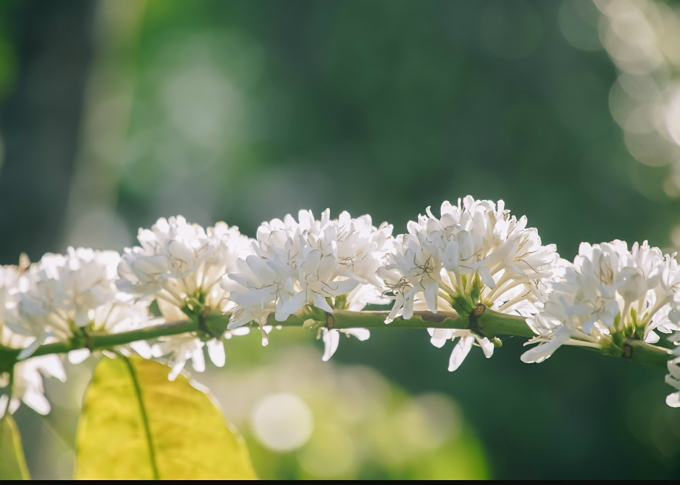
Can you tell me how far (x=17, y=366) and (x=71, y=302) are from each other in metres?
0.16

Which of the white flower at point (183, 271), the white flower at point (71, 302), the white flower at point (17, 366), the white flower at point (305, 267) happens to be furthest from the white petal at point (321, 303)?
the white flower at point (17, 366)

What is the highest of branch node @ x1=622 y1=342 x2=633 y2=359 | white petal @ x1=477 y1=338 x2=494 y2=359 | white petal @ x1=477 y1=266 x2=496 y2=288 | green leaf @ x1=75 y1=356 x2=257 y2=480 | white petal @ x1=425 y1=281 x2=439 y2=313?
white petal @ x1=477 y1=266 x2=496 y2=288

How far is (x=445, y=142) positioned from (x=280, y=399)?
338cm

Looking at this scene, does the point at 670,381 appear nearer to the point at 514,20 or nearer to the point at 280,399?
the point at 280,399

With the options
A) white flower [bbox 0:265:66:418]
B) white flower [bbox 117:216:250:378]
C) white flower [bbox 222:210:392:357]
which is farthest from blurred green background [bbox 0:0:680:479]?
white flower [bbox 222:210:392:357]

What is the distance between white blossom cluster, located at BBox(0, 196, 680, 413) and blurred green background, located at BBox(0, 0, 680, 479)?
69.8 inches

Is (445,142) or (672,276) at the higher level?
(445,142)

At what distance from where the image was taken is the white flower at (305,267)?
54cm

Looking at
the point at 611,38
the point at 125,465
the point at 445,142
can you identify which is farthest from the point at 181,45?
the point at 125,465

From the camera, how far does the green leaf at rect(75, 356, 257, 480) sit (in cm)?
63

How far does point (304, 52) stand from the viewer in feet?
21.7

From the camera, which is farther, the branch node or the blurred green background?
the blurred green background

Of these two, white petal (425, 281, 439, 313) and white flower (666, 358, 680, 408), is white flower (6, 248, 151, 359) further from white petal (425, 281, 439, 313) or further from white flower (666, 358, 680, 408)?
white flower (666, 358, 680, 408)

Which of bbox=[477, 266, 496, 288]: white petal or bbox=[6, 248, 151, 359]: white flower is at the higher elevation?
bbox=[477, 266, 496, 288]: white petal
